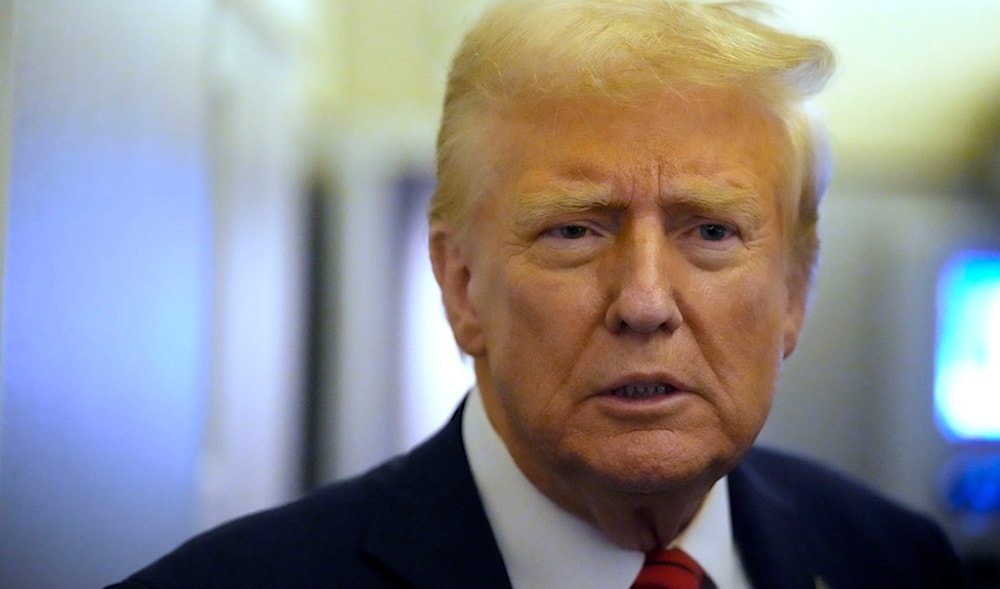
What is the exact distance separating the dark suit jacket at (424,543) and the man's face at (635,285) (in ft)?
0.45

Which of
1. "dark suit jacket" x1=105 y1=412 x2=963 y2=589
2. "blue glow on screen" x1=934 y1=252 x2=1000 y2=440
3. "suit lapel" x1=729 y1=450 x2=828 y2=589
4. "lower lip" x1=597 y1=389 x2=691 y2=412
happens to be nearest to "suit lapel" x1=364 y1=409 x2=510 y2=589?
"dark suit jacket" x1=105 y1=412 x2=963 y2=589

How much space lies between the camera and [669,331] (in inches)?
39.7

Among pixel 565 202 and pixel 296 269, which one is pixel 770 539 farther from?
pixel 296 269

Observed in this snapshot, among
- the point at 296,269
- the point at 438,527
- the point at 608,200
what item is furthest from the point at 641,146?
the point at 296,269

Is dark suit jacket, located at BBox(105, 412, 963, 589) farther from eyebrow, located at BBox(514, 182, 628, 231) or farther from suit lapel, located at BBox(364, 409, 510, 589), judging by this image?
eyebrow, located at BBox(514, 182, 628, 231)

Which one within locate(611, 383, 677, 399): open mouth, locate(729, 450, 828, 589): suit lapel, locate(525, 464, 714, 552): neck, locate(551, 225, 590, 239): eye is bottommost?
locate(729, 450, 828, 589): suit lapel

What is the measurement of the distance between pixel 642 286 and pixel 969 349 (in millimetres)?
2255

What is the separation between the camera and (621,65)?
1.03 metres

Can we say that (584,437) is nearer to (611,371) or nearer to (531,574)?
(611,371)

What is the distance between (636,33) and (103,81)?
0.61 metres

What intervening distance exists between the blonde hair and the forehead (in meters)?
0.02

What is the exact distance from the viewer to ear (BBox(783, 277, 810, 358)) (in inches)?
47.6

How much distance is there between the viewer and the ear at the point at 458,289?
1.17m

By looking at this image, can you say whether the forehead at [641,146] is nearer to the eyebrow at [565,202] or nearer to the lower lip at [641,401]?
the eyebrow at [565,202]
